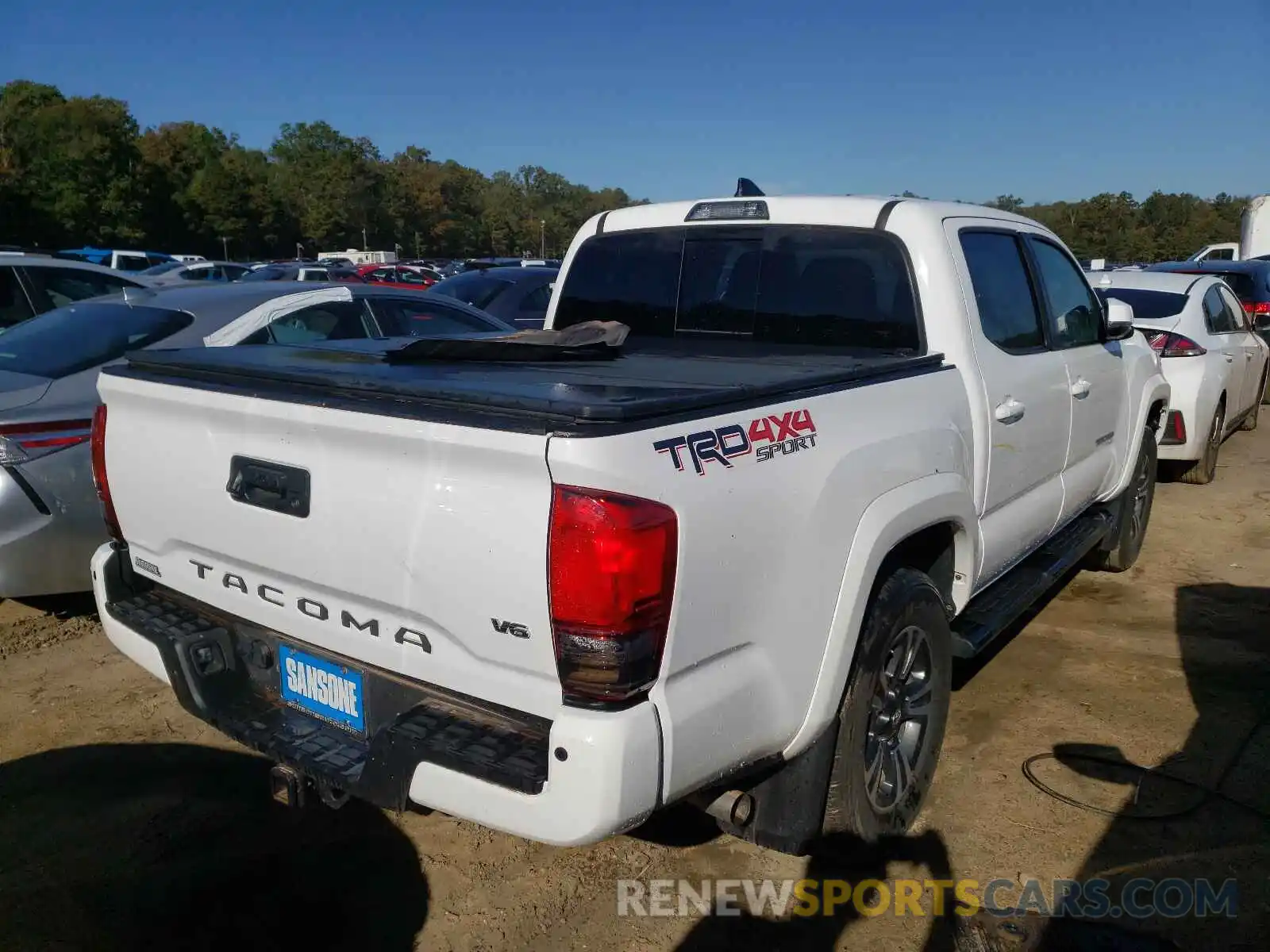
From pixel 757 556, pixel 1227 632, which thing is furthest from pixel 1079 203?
pixel 757 556

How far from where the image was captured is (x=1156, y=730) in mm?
3977

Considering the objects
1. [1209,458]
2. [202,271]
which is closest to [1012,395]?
[1209,458]

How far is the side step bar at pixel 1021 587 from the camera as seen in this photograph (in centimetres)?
348

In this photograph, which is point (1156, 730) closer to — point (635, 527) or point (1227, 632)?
point (1227, 632)

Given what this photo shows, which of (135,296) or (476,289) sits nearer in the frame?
(135,296)

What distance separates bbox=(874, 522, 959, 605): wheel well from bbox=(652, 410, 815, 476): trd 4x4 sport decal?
2.71ft

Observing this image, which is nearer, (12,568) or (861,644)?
(861,644)

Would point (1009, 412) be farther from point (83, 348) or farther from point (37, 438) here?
point (83, 348)

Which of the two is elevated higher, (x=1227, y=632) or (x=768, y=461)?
(x=768, y=461)

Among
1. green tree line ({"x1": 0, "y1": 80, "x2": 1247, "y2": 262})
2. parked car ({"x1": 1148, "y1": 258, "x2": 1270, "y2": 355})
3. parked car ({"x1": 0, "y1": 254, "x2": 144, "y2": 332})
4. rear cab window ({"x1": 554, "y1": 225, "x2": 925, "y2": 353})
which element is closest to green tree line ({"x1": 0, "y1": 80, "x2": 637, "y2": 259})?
green tree line ({"x1": 0, "y1": 80, "x2": 1247, "y2": 262})

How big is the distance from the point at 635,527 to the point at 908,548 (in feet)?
4.76

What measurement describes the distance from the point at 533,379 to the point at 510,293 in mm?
8365

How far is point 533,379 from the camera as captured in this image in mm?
2633

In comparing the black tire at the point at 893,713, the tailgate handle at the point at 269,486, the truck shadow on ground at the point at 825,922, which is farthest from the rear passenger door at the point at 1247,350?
Answer: the tailgate handle at the point at 269,486
